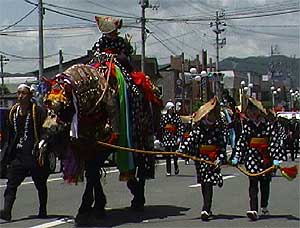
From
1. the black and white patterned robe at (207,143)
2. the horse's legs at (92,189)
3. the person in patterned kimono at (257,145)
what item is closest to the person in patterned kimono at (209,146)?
the black and white patterned robe at (207,143)

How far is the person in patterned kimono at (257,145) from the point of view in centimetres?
1022

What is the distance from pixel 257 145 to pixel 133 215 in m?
2.13

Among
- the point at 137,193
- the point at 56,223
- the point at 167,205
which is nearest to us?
the point at 56,223

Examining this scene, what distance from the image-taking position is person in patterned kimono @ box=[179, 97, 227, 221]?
10172 mm

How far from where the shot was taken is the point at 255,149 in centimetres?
1025

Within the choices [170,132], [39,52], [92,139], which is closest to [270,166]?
[92,139]

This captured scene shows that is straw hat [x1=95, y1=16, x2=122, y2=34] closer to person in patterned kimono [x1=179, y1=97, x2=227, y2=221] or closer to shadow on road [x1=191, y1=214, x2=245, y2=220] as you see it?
person in patterned kimono [x1=179, y1=97, x2=227, y2=221]

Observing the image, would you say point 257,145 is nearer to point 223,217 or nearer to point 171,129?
point 223,217

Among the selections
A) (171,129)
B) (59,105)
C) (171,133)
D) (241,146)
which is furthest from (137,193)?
(171,129)

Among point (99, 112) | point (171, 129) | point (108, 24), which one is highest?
point (108, 24)

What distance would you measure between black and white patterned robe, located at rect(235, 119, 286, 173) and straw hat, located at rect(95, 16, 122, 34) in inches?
94.2

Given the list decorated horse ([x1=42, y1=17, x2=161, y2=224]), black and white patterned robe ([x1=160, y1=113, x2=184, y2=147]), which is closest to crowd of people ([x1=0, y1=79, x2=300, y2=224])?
decorated horse ([x1=42, y1=17, x2=161, y2=224])

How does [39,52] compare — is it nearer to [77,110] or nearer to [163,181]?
[163,181]

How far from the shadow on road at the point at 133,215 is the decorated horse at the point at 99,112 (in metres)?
0.21
